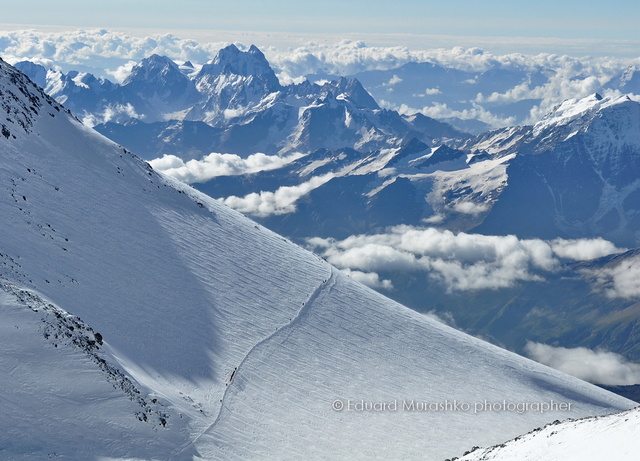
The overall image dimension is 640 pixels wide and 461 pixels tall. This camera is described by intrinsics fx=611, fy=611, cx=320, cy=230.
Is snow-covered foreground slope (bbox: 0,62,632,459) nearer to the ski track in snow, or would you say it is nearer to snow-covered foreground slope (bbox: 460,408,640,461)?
the ski track in snow

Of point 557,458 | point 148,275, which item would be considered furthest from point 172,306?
point 557,458

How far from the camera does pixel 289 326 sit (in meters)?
81.8

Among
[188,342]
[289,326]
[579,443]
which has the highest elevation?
[579,443]

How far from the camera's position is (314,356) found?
250 feet

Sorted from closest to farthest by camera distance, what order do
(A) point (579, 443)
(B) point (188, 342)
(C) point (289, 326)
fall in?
1. (A) point (579, 443)
2. (B) point (188, 342)
3. (C) point (289, 326)

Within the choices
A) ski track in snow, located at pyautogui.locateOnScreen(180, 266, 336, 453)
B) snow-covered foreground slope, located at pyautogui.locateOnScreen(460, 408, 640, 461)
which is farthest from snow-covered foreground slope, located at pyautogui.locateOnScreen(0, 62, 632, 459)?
snow-covered foreground slope, located at pyautogui.locateOnScreen(460, 408, 640, 461)

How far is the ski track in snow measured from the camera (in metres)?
55.9

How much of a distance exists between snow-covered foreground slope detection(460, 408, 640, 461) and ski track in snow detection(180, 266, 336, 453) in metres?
22.3

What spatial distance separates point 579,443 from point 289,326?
44.8 metres

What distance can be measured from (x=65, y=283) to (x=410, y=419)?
132 feet

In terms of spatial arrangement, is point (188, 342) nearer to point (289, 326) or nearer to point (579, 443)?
point (289, 326)

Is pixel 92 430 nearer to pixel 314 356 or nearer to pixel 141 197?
A: pixel 314 356

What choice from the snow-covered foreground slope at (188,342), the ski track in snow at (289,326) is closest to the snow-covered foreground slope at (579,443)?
the snow-covered foreground slope at (188,342)

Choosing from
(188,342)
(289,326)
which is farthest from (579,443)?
(289,326)
